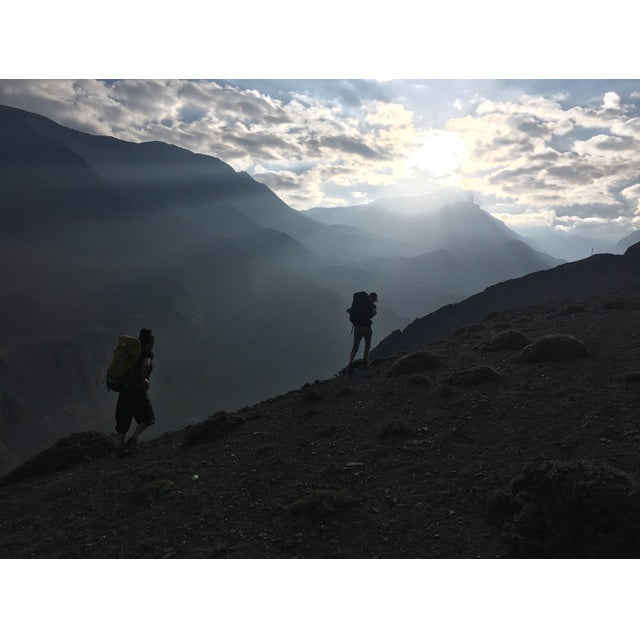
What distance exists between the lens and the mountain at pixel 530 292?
62156mm

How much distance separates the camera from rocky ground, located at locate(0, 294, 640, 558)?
5.89 meters

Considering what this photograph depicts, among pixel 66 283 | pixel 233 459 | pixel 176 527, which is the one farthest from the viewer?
pixel 66 283

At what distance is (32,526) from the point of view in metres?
8.40

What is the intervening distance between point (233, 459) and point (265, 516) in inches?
133

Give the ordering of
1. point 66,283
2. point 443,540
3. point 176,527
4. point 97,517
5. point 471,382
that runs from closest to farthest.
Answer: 1. point 443,540
2. point 176,527
3. point 97,517
4. point 471,382
5. point 66,283

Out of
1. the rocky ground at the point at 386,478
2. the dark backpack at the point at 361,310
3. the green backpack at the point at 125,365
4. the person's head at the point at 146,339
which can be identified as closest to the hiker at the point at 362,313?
the dark backpack at the point at 361,310

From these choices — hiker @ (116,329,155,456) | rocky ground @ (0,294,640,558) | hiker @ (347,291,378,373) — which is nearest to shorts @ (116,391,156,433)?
hiker @ (116,329,155,456)

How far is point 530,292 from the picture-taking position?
6800 cm

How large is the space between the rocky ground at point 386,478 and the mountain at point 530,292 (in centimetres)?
Answer: 5127

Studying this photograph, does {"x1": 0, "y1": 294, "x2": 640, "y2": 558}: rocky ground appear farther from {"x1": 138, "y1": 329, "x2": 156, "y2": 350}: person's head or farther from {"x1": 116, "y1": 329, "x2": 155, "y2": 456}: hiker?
{"x1": 138, "y1": 329, "x2": 156, "y2": 350}: person's head

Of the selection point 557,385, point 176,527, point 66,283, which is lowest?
point 66,283

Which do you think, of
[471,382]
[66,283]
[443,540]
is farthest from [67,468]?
[66,283]

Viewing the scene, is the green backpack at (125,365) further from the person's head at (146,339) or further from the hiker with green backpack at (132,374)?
the person's head at (146,339)

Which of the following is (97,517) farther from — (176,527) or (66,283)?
(66,283)
